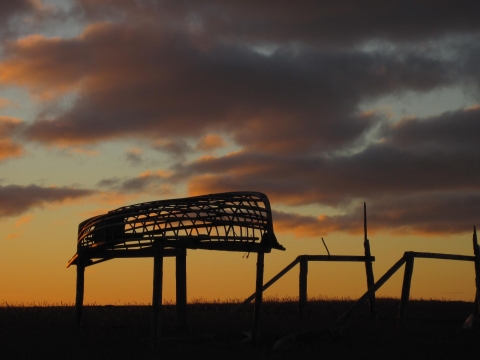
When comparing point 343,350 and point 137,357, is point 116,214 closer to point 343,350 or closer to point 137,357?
point 137,357

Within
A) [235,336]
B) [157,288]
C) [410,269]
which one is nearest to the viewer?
[157,288]

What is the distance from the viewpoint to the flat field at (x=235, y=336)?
64.4 feet

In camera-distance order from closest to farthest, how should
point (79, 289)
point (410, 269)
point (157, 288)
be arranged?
point (157, 288), point (410, 269), point (79, 289)

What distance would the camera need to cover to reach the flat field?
1964 cm

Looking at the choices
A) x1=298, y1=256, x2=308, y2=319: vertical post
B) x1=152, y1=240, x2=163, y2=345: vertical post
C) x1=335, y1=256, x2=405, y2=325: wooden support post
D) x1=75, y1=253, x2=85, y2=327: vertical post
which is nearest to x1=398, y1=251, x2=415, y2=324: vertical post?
x1=335, y1=256, x2=405, y2=325: wooden support post

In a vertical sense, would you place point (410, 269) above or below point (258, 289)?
above

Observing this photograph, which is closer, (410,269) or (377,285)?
(377,285)

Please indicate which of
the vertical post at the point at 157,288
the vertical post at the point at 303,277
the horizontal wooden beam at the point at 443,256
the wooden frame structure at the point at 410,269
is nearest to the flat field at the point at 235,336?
the vertical post at the point at 157,288

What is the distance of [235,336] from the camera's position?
23.4 m

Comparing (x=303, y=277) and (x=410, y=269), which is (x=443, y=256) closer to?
(x=410, y=269)

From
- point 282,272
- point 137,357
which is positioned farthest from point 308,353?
point 282,272

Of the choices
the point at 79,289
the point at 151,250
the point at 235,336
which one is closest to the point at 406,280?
the point at 235,336

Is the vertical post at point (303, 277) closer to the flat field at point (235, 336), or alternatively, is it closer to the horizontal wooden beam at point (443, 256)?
the flat field at point (235, 336)

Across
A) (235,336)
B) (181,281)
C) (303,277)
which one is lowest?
(235,336)
